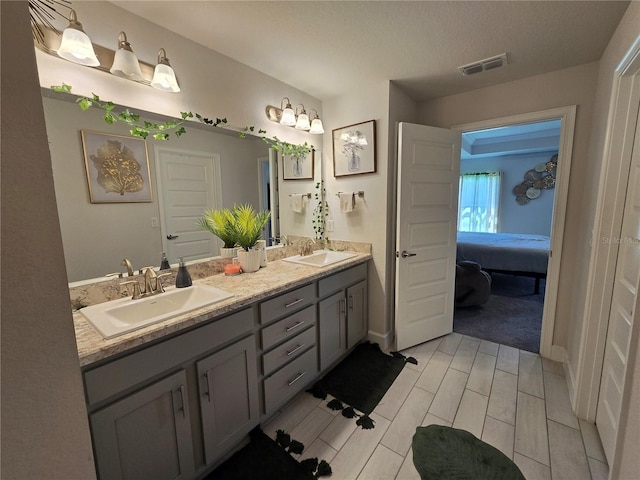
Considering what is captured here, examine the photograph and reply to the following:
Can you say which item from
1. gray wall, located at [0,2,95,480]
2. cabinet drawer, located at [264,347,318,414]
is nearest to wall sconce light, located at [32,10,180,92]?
gray wall, located at [0,2,95,480]

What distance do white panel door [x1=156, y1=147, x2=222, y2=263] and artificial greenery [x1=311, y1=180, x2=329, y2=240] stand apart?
1.04m

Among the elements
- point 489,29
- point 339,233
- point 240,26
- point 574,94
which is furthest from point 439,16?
point 339,233

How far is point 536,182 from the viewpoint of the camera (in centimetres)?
564

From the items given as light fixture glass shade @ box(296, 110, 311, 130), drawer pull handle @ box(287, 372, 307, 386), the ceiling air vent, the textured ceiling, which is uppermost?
the textured ceiling

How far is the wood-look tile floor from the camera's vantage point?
1.42 m

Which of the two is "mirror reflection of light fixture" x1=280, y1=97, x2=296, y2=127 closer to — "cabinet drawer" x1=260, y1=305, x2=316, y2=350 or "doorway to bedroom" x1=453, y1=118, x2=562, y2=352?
"cabinet drawer" x1=260, y1=305, x2=316, y2=350

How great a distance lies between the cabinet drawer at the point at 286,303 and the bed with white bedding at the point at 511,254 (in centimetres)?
332

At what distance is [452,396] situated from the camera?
1898mm

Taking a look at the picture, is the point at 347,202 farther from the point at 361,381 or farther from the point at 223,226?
the point at 361,381

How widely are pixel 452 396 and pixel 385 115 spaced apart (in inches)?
87.6

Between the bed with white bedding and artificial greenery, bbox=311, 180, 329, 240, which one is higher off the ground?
artificial greenery, bbox=311, 180, 329, 240

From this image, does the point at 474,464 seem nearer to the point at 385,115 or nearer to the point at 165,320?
the point at 165,320

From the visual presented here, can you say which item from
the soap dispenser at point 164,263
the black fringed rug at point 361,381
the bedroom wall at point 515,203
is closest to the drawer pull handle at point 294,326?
the black fringed rug at point 361,381

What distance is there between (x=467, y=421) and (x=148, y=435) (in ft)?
5.77
